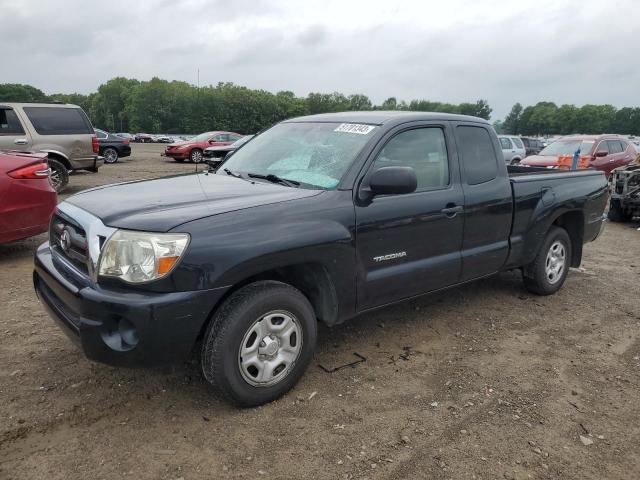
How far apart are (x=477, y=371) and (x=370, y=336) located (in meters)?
0.88

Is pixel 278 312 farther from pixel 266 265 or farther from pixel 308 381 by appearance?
pixel 308 381

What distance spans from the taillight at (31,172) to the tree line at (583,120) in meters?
107

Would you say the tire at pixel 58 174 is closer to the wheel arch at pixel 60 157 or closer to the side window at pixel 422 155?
the wheel arch at pixel 60 157

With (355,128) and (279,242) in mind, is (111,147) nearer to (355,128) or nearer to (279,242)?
(355,128)

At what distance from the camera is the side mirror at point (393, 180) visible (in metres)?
3.21

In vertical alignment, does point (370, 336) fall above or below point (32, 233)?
below

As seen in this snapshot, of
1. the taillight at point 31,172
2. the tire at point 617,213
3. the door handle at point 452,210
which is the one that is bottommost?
the tire at point 617,213

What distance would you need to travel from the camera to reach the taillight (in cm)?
546

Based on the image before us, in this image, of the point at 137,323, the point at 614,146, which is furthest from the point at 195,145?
the point at 137,323

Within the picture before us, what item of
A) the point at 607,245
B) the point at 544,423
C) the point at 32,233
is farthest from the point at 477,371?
the point at 607,245

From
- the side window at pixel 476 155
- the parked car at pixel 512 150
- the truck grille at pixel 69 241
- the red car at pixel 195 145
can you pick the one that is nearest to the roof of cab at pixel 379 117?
the side window at pixel 476 155

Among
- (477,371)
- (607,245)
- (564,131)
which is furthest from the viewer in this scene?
(564,131)

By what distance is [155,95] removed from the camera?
103 metres

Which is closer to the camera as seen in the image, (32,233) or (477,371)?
(477,371)
